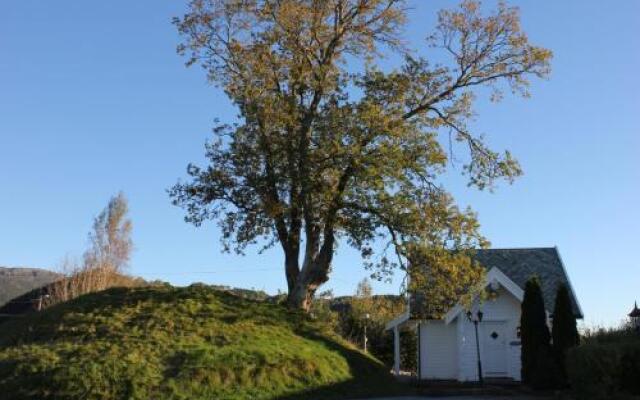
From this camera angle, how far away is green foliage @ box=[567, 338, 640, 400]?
1667cm

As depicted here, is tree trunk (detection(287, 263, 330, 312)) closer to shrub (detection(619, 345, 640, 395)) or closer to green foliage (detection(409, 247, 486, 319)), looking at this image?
green foliage (detection(409, 247, 486, 319))

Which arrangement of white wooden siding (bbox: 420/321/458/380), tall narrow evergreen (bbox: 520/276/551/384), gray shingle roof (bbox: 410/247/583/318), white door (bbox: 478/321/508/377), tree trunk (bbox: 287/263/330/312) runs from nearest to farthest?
1. tall narrow evergreen (bbox: 520/276/551/384)
2. tree trunk (bbox: 287/263/330/312)
3. white door (bbox: 478/321/508/377)
4. white wooden siding (bbox: 420/321/458/380)
5. gray shingle roof (bbox: 410/247/583/318)

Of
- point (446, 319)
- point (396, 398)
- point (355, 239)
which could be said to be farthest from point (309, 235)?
point (396, 398)

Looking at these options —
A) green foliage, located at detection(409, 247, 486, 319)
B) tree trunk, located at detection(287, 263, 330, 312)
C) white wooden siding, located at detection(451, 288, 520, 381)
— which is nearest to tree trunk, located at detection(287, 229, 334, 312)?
tree trunk, located at detection(287, 263, 330, 312)

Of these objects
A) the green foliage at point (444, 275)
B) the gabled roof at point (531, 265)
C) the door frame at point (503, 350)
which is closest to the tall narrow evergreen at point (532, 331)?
the green foliage at point (444, 275)

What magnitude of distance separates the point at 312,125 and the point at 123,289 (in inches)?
372

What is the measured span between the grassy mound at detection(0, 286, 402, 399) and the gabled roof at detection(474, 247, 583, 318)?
403 inches

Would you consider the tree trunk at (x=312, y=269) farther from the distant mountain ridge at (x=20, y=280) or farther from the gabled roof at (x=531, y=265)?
the distant mountain ridge at (x=20, y=280)

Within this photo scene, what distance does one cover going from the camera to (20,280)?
43.1 m

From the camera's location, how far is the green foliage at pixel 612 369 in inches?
656

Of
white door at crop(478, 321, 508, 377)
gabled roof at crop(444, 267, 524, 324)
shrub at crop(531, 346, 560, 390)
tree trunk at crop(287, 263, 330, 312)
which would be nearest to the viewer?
shrub at crop(531, 346, 560, 390)

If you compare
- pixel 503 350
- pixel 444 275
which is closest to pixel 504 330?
pixel 503 350

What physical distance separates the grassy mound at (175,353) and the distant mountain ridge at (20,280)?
18.3m

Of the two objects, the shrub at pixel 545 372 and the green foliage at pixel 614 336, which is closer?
the green foliage at pixel 614 336
